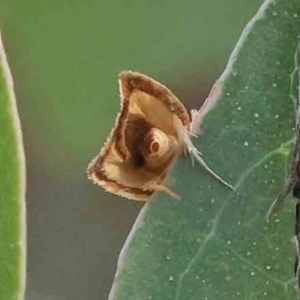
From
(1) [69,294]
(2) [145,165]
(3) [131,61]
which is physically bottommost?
(1) [69,294]

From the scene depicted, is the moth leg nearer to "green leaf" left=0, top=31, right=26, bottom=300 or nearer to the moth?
the moth

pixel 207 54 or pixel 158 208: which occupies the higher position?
pixel 207 54

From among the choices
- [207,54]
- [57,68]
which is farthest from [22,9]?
[207,54]

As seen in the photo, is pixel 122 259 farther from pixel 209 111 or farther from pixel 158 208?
pixel 209 111

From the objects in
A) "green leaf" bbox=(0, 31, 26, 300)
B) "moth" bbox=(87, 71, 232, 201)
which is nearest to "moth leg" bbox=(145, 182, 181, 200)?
"moth" bbox=(87, 71, 232, 201)

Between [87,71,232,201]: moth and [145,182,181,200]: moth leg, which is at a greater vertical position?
[87,71,232,201]: moth
